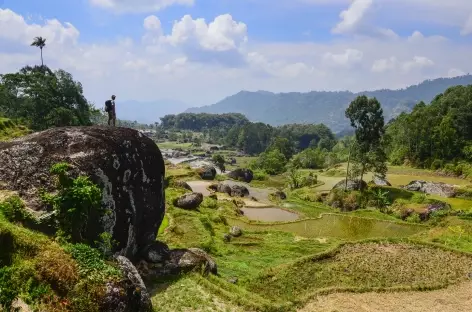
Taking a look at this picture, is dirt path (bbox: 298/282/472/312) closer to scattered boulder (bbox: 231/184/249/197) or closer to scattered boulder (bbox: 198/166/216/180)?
scattered boulder (bbox: 231/184/249/197)

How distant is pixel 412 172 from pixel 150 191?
2905 inches

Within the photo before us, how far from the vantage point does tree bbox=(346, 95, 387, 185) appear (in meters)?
61.4

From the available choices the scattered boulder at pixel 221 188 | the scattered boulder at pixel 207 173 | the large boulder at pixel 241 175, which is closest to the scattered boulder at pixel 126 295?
the scattered boulder at pixel 221 188

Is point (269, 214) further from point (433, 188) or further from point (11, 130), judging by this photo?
point (11, 130)

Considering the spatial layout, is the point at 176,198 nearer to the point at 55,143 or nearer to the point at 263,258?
the point at 263,258

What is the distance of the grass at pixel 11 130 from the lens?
7050 centimetres

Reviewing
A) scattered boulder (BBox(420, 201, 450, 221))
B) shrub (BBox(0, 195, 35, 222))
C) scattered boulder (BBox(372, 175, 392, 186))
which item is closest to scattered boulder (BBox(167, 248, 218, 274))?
shrub (BBox(0, 195, 35, 222))

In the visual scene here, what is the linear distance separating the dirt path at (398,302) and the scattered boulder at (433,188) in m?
39.2

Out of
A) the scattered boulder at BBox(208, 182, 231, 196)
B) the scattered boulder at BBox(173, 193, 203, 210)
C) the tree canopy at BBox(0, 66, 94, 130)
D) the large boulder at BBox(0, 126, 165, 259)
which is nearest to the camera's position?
the large boulder at BBox(0, 126, 165, 259)

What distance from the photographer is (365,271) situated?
27078 mm

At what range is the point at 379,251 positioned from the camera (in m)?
30.6

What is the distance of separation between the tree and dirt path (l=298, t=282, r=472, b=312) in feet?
126

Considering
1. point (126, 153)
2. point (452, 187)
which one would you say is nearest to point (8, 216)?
point (126, 153)

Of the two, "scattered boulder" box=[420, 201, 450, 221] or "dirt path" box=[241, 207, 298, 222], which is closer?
"scattered boulder" box=[420, 201, 450, 221]
